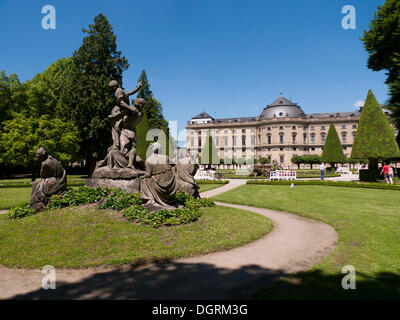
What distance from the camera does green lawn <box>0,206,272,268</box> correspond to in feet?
17.1

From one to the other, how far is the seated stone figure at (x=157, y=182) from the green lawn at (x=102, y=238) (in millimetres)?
967

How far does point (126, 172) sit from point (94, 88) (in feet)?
63.8

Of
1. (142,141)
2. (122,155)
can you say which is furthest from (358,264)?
(142,141)

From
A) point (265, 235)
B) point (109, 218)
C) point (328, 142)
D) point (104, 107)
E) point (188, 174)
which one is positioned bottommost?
point (265, 235)

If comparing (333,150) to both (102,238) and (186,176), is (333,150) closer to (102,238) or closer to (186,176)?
(186,176)

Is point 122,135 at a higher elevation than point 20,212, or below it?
higher

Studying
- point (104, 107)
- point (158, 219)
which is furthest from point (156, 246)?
point (104, 107)

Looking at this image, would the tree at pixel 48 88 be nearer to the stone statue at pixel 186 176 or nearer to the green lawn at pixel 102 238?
the stone statue at pixel 186 176

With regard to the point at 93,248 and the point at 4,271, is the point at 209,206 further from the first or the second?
the point at 4,271

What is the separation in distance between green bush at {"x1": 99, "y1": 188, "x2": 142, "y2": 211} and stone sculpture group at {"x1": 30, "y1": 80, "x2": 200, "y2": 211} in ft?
1.67

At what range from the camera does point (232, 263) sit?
496cm

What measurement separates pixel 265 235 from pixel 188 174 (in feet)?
17.9

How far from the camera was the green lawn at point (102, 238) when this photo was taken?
5.20 metres

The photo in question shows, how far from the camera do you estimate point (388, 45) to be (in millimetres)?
22406
